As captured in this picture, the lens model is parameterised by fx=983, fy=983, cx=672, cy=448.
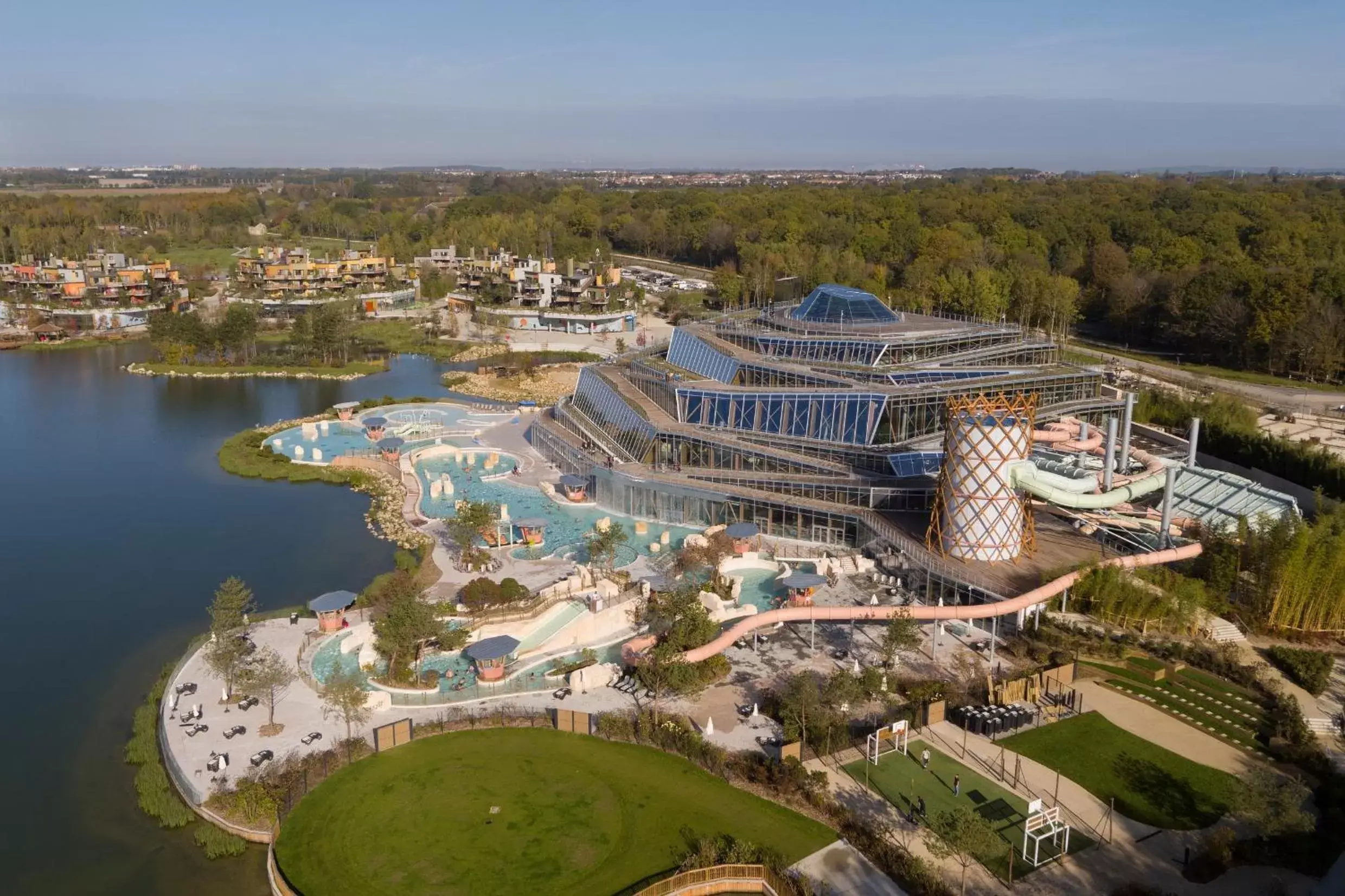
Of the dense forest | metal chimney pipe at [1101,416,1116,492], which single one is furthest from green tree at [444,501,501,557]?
the dense forest

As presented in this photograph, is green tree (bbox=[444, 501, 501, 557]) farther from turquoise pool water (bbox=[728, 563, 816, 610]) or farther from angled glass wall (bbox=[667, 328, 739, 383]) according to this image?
angled glass wall (bbox=[667, 328, 739, 383])

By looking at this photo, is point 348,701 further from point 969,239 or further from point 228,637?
point 969,239

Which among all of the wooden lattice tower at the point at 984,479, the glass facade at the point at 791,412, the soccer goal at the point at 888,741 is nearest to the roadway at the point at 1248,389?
the glass facade at the point at 791,412

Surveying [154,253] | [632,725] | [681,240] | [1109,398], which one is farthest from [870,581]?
[154,253]

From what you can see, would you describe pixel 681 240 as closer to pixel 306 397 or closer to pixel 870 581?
pixel 306 397

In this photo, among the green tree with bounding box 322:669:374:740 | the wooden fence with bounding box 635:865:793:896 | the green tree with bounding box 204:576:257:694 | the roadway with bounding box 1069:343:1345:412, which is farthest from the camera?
the roadway with bounding box 1069:343:1345:412
